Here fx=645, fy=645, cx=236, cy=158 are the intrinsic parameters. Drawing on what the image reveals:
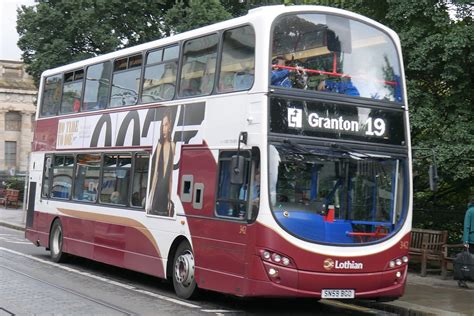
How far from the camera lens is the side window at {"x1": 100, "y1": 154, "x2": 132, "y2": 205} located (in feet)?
40.4

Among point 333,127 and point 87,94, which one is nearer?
point 333,127

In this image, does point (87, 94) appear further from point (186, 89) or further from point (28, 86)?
point (28, 86)

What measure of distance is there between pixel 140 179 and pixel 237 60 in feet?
11.1

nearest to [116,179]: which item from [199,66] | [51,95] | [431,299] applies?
[199,66]

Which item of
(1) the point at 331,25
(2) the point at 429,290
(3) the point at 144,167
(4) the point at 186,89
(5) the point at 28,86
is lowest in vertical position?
(2) the point at 429,290

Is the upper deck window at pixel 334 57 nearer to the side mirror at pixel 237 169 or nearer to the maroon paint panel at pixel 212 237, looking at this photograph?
the side mirror at pixel 237 169

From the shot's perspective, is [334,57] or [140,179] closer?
[334,57]

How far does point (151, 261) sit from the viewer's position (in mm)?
11242

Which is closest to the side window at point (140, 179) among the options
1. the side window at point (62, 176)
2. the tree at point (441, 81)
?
the side window at point (62, 176)

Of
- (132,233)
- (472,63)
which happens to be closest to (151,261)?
(132,233)

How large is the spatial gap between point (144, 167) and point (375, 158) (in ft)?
14.5

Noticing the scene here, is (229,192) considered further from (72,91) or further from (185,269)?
(72,91)

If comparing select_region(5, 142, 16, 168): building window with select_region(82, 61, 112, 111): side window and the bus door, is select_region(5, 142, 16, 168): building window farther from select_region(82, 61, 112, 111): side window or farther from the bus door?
the bus door

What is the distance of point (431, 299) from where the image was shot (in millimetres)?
10898
